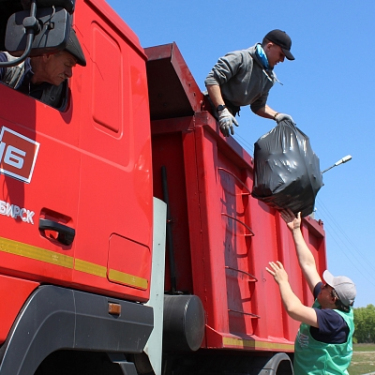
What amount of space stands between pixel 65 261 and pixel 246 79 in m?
2.49

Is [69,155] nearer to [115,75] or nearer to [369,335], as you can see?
[115,75]

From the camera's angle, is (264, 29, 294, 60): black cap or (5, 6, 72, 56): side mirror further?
(264, 29, 294, 60): black cap

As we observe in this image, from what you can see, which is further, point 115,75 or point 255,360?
point 255,360

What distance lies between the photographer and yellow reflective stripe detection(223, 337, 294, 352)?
3.72 metres

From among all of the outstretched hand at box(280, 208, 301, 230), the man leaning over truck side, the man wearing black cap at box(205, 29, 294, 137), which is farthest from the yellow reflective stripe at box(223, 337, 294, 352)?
the man wearing black cap at box(205, 29, 294, 137)

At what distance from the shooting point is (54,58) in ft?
8.13

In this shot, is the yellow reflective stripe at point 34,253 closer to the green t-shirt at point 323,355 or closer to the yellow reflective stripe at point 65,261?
the yellow reflective stripe at point 65,261

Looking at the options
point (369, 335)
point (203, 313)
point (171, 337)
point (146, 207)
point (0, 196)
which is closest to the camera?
point (0, 196)

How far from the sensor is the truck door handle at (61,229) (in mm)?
2186

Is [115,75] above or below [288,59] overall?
below

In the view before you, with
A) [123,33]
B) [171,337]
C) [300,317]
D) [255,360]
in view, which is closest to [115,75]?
[123,33]

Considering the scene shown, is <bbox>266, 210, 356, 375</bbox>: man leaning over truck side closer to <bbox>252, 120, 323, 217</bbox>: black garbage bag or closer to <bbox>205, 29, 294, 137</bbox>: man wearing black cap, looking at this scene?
<bbox>252, 120, 323, 217</bbox>: black garbage bag

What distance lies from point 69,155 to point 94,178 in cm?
18

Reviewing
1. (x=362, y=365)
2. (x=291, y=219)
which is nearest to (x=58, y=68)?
(x=291, y=219)
